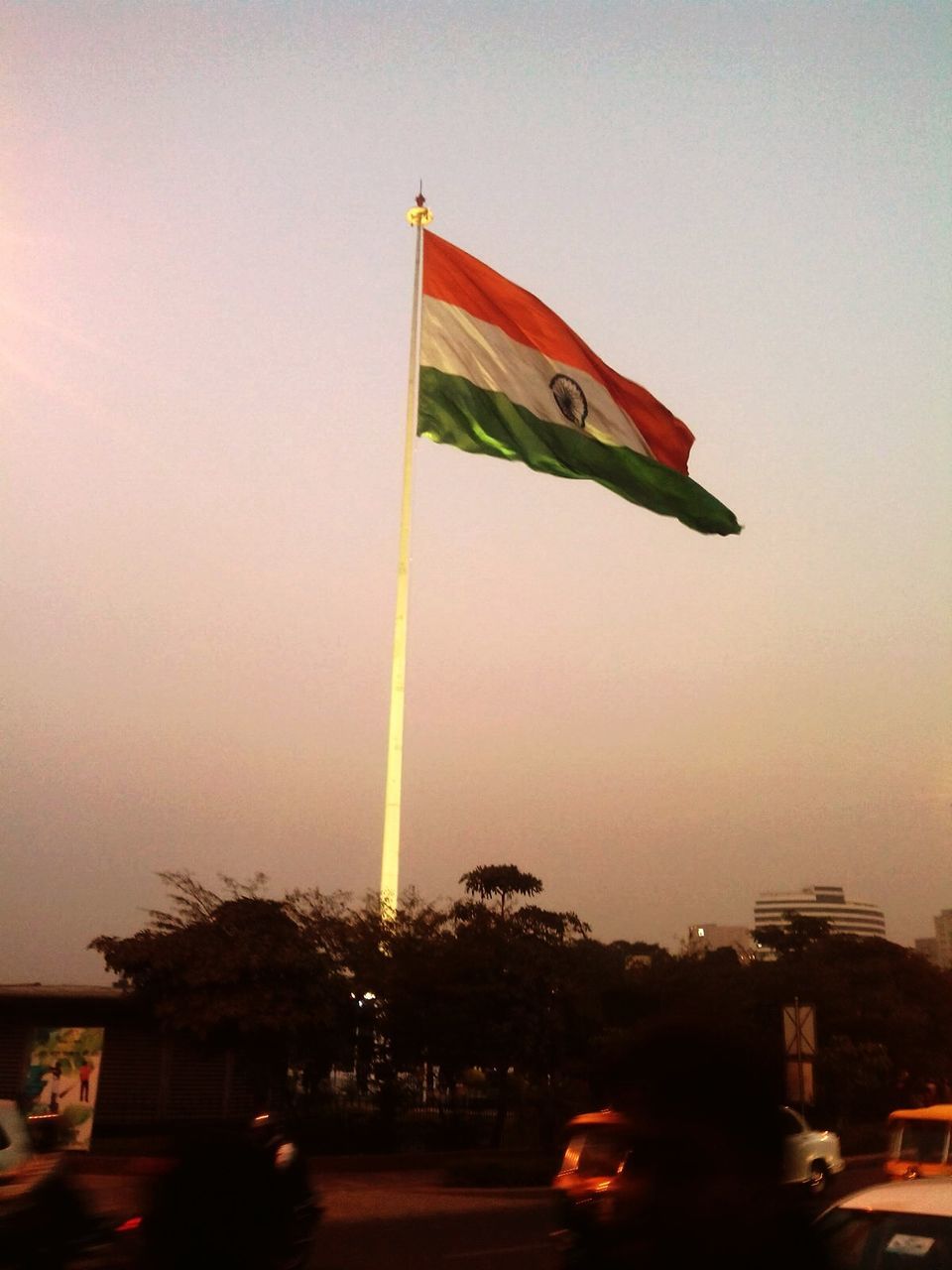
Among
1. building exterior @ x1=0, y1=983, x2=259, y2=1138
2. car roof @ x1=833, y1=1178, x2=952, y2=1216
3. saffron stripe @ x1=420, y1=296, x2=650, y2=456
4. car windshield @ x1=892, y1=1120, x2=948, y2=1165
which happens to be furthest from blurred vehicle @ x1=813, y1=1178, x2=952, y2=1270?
building exterior @ x1=0, y1=983, x2=259, y2=1138

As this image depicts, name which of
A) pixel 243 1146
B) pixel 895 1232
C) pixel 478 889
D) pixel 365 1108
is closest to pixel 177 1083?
pixel 365 1108

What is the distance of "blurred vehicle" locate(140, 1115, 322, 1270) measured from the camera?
2484mm

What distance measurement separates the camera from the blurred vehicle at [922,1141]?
12.9 metres

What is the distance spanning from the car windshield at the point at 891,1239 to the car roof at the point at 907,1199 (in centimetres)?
4

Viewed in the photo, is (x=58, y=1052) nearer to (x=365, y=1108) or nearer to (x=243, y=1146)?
(x=365, y=1108)

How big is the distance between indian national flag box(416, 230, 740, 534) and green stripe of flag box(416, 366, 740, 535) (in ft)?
0.05

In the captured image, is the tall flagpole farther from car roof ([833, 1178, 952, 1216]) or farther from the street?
car roof ([833, 1178, 952, 1216])

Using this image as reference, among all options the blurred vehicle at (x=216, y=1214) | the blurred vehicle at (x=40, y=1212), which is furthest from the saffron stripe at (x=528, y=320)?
the blurred vehicle at (x=216, y=1214)

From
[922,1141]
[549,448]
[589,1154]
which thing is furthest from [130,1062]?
[922,1141]

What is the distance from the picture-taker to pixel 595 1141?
1180cm

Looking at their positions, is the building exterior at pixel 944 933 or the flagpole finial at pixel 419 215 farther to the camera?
the building exterior at pixel 944 933

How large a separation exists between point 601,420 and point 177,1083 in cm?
1798

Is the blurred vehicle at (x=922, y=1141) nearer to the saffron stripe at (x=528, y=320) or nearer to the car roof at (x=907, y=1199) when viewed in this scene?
the car roof at (x=907, y=1199)

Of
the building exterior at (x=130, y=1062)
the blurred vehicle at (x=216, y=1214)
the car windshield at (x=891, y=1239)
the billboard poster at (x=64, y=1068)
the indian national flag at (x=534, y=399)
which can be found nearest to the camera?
the blurred vehicle at (x=216, y=1214)
